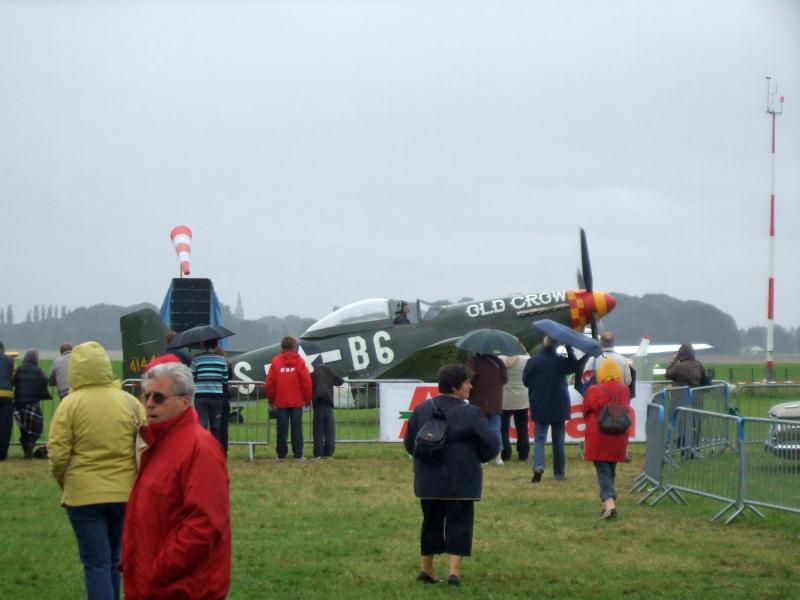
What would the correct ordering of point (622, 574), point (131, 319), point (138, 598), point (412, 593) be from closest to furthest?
1. point (138, 598)
2. point (412, 593)
3. point (622, 574)
4. point (131, 319)

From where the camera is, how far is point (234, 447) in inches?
725

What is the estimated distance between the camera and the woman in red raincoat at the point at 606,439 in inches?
424

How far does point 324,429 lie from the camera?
53.8 ft

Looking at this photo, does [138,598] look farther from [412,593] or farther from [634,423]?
[634,423]

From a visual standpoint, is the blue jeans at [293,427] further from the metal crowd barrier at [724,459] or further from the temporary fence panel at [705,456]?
the temporary fence panel at [705,456]

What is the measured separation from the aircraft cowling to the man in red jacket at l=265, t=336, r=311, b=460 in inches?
342

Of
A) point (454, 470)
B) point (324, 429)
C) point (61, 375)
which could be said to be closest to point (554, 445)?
point (324, 429)

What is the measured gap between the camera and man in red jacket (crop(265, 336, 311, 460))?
15.9 metres

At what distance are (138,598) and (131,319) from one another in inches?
711

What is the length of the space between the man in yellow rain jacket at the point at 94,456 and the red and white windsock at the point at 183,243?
1566cm

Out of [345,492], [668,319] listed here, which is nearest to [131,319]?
[345,492]

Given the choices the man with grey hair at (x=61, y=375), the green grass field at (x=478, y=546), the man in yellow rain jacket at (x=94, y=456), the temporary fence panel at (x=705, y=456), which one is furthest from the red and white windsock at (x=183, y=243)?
the man in yellow rain jacket at (x=94, y=456)

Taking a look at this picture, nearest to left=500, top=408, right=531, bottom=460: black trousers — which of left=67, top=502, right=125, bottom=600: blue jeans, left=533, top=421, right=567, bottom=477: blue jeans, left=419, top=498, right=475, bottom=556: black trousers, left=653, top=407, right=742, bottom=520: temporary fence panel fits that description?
left=533, top=421, right=567, bottom=477: blue jeans

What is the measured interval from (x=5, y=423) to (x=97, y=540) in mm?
10735
